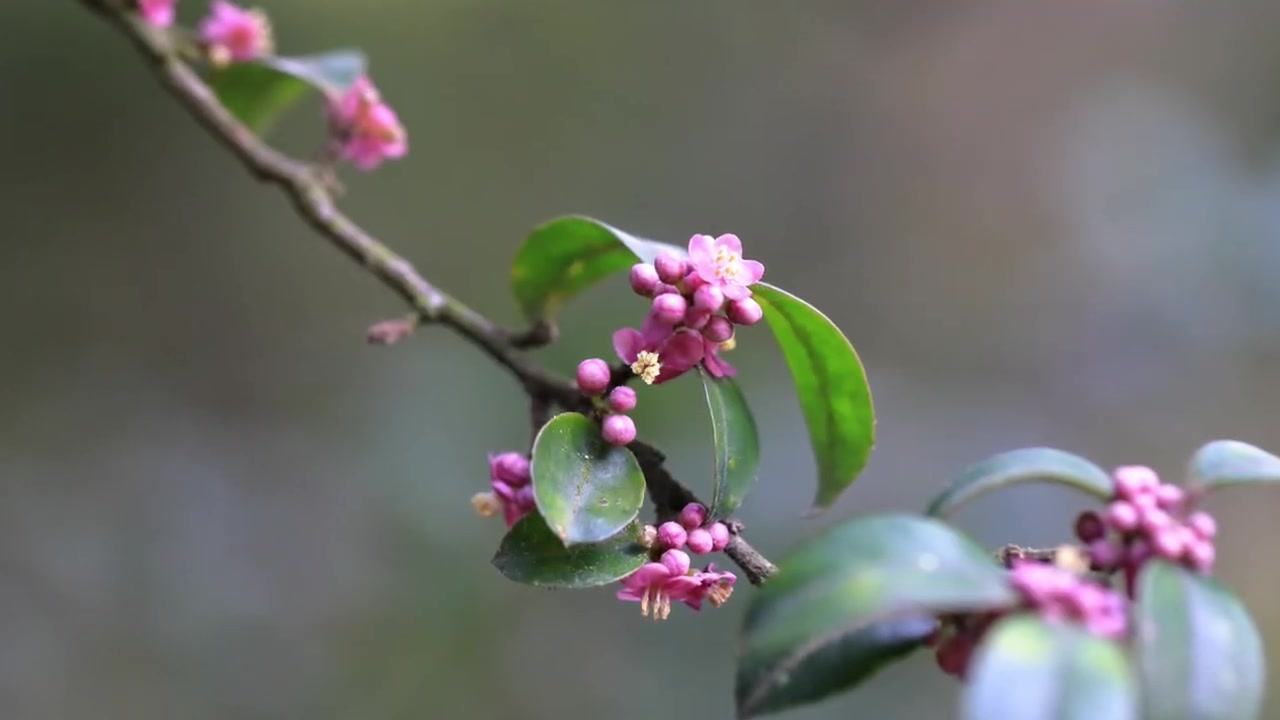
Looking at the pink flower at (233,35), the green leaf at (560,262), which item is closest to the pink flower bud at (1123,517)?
the green leaf at (560,262)

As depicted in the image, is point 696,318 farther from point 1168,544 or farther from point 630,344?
point 1168,544

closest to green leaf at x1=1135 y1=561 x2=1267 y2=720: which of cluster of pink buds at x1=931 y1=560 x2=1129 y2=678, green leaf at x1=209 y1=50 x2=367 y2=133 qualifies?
cluster of pink buds at x1=931 y1=560 x2=1129 y2=678

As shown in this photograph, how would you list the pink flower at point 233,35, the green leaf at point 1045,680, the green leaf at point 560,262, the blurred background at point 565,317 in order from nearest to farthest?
the green leaf at point 1045,680 → the green leaf at point 560,262 → the pink flower at point 233,35 → the blurred background at point 565,317

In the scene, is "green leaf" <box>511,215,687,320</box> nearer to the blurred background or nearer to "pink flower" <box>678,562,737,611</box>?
"pink flower" <box>678,562,737,611</box>

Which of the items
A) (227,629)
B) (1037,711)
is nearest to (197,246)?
(227,629)

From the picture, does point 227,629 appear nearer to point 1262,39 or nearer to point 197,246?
point 197,246

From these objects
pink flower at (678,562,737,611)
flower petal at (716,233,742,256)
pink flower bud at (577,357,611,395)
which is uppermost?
flower petal at (716,233,742,256)

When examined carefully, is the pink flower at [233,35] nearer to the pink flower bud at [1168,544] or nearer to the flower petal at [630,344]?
the flower petal at [630,344]
